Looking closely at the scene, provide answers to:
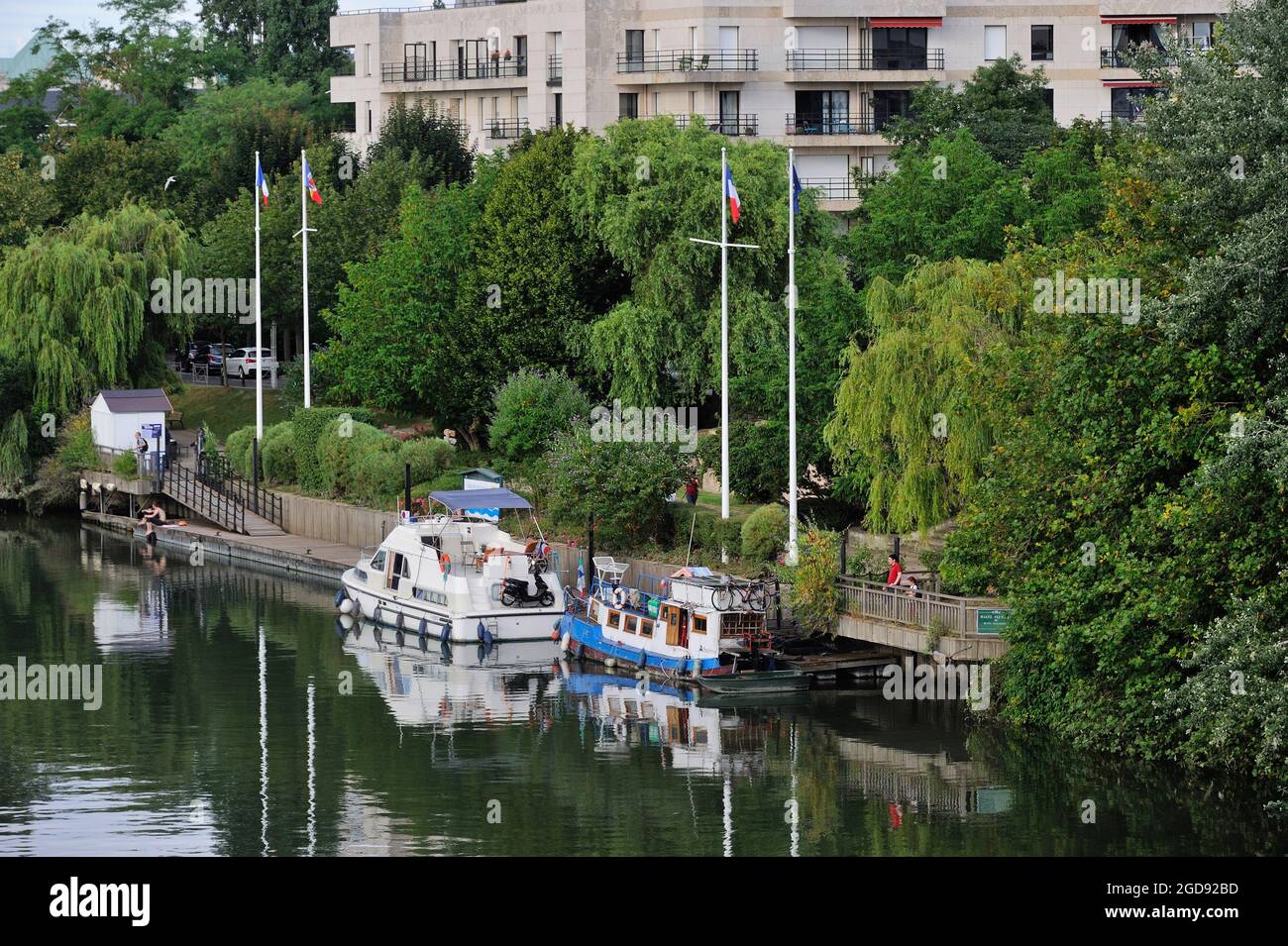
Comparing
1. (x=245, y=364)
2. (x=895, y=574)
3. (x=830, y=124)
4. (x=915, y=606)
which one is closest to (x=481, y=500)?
(x=895, y=574)

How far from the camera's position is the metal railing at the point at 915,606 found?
47406 mm

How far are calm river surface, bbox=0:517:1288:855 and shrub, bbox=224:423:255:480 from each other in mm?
20082

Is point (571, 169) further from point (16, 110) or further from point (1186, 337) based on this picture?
point (16, 110)

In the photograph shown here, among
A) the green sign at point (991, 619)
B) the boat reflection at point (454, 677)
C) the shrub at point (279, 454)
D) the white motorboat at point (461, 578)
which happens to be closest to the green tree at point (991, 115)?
the shrub at point (279, 454)

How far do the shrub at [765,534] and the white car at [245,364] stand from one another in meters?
42.7

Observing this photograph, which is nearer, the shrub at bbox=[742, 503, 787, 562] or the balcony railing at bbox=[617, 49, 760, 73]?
the shrub at bbox=[742, 503, 787, 562]

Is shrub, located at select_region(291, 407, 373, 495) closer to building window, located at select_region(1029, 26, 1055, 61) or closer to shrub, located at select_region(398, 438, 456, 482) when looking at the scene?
shrub, located at select_region(398, 438, 456, 482)

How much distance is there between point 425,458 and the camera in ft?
231

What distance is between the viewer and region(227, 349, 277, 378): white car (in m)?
96.4

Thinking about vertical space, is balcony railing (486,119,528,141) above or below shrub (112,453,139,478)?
above

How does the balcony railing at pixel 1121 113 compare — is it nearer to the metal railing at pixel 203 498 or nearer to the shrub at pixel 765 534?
the metal railing at pixel 203 498

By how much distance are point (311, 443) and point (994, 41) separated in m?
40.3

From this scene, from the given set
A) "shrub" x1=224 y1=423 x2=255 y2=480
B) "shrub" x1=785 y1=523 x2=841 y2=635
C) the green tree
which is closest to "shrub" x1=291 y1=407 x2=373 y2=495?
"shrub" x1=224 y1=423 x2=255 y2=480
